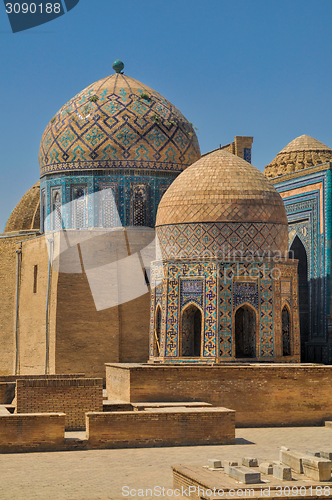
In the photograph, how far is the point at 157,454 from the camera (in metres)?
10.7

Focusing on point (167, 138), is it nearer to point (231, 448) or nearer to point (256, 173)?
point (256, 173)

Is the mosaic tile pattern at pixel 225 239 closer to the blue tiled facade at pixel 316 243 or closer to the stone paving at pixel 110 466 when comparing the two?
the blue tiled facade at pixel 316 243

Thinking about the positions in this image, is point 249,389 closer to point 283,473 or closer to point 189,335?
point 189,335

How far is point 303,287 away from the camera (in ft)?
60.3

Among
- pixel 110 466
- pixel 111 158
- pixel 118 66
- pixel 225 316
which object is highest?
pixel 118 66

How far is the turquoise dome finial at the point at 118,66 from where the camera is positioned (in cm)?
1986

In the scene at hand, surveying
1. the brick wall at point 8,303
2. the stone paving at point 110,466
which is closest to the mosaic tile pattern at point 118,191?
the brick wall at point 8,303

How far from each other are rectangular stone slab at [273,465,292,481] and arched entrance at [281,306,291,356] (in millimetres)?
7550

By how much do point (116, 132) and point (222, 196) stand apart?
4198 millimetres

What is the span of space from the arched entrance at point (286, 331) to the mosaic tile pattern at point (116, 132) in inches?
203

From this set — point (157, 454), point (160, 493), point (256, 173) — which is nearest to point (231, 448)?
point (157, 454)

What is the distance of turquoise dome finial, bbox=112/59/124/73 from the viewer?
65.2 feet

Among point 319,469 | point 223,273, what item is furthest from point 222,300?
point 319,469

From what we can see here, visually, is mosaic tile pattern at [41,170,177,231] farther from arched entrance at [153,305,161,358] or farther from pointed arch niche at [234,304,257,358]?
pointed arch niche at [234,304,257,358]
